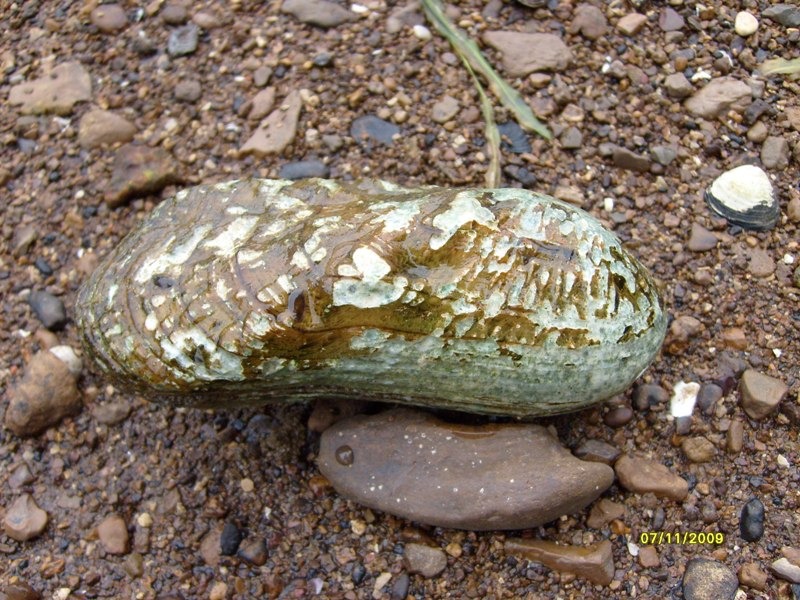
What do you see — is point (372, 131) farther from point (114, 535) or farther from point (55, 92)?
point (114, 535)

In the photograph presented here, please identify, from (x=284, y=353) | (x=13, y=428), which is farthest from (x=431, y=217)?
(x=13, y=428)

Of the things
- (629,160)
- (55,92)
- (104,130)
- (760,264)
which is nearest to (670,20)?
(629,160)

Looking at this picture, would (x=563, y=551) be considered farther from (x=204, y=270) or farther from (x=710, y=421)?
(x=204, y=270)

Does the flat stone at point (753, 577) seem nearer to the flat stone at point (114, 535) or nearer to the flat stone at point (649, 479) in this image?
the flat stone at point (649, 479)

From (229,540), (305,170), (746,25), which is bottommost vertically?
(229,540)

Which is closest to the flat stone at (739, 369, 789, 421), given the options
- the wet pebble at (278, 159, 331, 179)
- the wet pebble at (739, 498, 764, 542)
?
the wet pebble at (739, 498, 764, 542)
